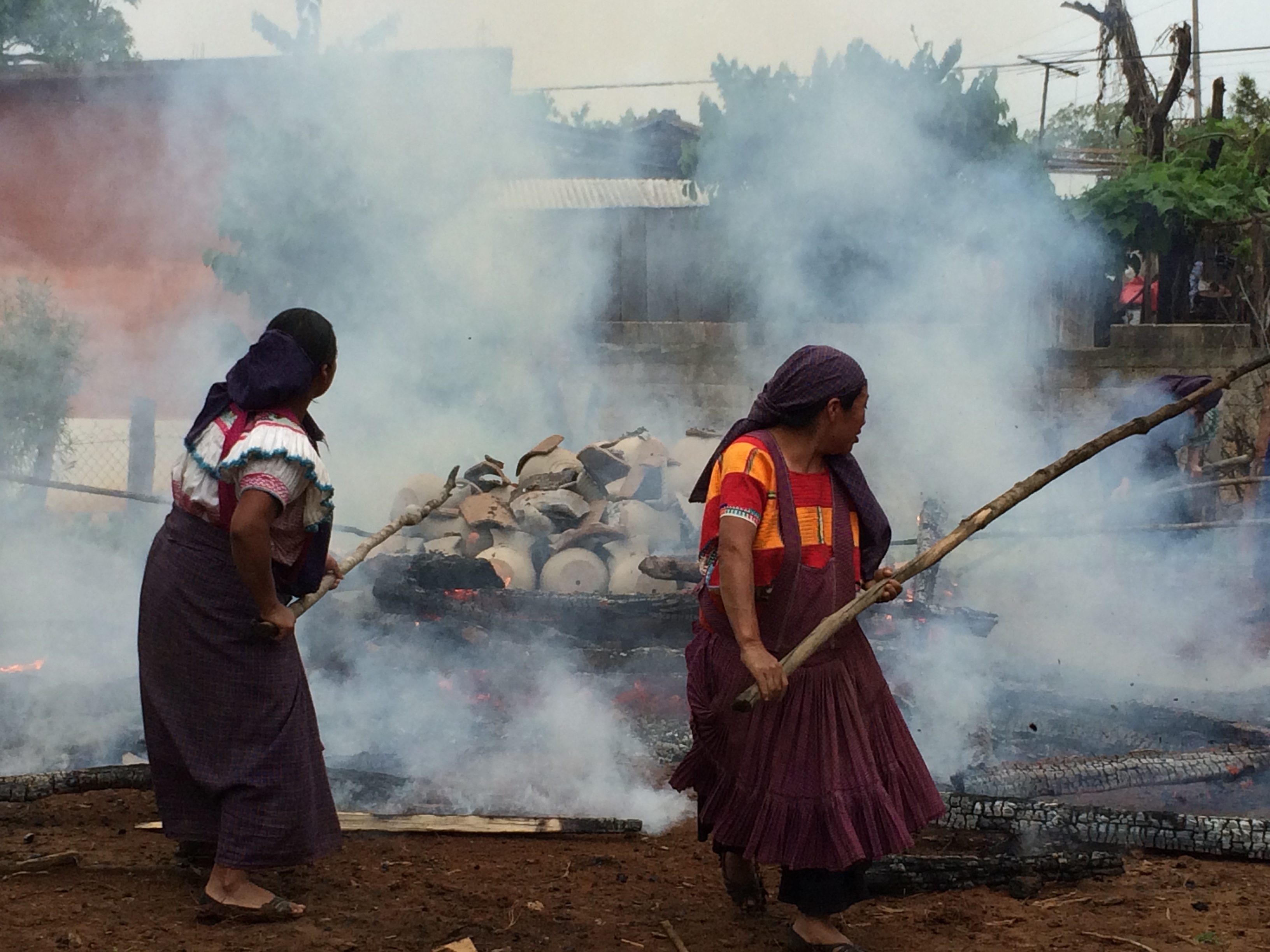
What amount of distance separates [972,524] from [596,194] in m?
12.4

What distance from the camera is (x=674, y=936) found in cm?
Answer: 364

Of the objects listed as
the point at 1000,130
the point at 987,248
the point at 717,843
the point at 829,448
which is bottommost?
the point at 717,843

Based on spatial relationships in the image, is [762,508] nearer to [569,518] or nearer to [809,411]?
[809,411]

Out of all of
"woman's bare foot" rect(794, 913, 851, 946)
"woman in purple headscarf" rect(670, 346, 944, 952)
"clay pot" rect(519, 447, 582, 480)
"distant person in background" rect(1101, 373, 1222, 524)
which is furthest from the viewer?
"clay pot" rect(519, 447, 582, 480)

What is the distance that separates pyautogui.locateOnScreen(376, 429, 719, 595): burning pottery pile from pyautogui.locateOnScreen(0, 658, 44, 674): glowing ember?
254 centimetres

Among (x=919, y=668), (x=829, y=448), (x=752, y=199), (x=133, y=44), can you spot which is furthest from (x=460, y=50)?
(x=829, y=448)

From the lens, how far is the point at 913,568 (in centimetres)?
347

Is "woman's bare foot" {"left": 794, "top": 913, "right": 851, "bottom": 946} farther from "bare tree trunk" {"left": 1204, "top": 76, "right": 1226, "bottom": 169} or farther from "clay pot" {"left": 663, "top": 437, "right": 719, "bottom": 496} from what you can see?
A: "bare tree trunk" {"left": 1204, "top": 76, "right": 1226, "bottom": 169}

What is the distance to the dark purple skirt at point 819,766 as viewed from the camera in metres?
3.33

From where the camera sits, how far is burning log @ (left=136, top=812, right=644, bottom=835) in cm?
457

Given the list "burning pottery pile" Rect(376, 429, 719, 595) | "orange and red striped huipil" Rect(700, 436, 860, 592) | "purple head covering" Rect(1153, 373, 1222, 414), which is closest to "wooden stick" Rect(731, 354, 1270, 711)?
"orange and red striped huipil" Rect(700, 436, 860, 592)

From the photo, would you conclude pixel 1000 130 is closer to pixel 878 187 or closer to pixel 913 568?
pixel 878 187

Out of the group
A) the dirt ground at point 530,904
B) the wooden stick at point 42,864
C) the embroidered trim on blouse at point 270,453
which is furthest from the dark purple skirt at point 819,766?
the wooden stick at point 42,864

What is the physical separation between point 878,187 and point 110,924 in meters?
11.3
